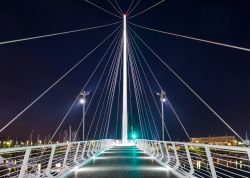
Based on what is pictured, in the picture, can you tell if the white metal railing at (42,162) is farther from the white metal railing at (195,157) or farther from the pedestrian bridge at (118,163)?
the white metal railing at (195,157)

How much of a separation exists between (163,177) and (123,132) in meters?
30.4

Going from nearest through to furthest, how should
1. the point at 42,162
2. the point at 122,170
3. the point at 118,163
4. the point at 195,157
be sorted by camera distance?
the point at 42,162 → the point at 195,157 → the point at 122,170 → the point at 118,163

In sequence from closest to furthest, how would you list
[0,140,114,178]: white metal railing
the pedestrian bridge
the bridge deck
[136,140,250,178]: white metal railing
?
[136,140,250,178]: white metal railing < [0,140,114,178]: white metal railing < the pedestrian bridge < the bridge deck

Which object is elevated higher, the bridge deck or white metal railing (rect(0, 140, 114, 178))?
white metal railing (rect(0, 140, 114, 178))

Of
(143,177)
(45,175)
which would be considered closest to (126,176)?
(143,177)

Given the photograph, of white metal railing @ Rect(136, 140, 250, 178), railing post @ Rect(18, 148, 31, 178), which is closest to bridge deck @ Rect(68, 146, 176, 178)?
white metal railing @ Rect(136, 140, 250, 178)

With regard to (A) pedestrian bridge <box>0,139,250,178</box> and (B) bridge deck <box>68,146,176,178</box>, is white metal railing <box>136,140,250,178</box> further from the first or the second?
(B) bridge deck <box>68,146,176,178</box>

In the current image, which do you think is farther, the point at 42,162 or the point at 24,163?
the point at 42,162

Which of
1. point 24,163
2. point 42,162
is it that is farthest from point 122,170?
point 24,163

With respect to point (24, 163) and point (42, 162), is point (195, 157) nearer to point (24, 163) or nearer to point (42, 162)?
point (42, 162)

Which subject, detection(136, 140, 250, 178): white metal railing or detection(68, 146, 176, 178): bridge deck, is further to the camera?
detection(68, 146, 176, 178): bridge deck

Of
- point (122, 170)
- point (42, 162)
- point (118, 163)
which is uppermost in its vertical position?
point (42, 162)

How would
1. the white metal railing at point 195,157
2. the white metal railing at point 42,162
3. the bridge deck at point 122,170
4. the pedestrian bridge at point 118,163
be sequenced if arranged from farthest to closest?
the bridge deck at point 122,170
the pedestrian bridge at point 118,163
the white metal railing at point 42,162
the white metal railing at point 195,157

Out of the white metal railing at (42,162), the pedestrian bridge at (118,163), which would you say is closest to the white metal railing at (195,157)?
the pedestrian bridge at (118,163)
